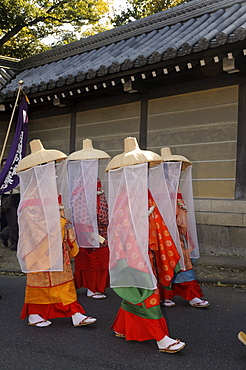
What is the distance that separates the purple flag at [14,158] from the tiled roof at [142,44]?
80.0 inches

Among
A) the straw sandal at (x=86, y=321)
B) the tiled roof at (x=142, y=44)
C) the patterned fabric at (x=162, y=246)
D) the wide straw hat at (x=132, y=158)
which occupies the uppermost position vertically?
the tiled roof at (x=142, y=44)

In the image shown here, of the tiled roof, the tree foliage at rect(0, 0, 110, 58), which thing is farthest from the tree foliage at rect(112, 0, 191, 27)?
the tiled roof

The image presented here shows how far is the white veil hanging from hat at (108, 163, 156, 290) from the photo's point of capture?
4.02 metres

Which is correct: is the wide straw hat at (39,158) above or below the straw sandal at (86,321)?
above

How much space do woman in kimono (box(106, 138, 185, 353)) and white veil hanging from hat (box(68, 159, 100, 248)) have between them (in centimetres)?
161

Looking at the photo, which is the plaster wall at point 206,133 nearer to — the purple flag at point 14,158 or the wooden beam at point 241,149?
the wooden beam at point 241,149

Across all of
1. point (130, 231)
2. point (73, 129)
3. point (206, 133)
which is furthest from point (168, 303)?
point (73, 129)

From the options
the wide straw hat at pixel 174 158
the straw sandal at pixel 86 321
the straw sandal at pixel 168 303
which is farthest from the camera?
the wide straw hat at pixel 174 158

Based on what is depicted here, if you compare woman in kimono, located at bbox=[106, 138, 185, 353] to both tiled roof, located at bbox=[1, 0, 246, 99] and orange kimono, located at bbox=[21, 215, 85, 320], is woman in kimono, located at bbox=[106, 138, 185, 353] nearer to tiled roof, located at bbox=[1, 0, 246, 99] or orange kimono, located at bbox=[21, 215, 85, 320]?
orange kimono, located at bbox=[21, 215, 85, 320]

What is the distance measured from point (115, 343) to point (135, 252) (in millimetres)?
947

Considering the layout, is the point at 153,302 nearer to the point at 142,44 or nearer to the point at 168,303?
the point at 168,303

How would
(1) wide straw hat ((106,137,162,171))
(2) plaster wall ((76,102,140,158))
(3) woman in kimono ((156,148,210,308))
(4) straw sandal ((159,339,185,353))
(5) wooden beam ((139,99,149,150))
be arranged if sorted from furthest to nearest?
1. (2) plaster wall ((76,102,140,158))
2. (5) wooden beam ((139,99,149,150))
3. (3) woman in kimono ((156,148,210,308))
4. (1) wide straw hat ((106,137,162,171))
5. (4) straw sandal ((159,339,185,353))

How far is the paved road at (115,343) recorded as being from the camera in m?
3.69

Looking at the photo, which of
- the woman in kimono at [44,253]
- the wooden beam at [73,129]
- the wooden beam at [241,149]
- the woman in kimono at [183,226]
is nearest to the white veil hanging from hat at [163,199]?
the woman in kimono at [183,226]
